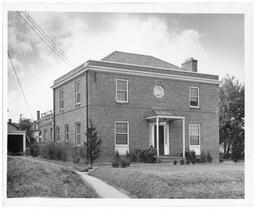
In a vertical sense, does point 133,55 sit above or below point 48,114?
above

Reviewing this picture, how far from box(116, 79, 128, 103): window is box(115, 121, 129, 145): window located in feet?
2.55

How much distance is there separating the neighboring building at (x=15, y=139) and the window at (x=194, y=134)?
5805mm

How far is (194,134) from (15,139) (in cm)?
653

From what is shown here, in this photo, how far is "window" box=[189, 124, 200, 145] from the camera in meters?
14.4

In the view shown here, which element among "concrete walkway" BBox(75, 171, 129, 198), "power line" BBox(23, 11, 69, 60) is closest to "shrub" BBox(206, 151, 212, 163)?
"concrete walkway" BBox(75, 171, 129, 198)

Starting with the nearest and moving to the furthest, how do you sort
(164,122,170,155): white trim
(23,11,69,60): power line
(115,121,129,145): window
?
(23,11,69,60): power line, (115,121,129,145): window, (164,122,170,155): white trim

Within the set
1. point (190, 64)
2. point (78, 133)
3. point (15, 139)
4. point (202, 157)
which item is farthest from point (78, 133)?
point (202, 157)

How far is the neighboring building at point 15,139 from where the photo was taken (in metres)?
10.7

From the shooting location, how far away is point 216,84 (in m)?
13.7

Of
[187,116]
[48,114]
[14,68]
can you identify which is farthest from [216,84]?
[14,68]

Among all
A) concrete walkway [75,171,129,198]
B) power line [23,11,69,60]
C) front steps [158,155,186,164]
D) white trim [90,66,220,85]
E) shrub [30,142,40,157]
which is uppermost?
power line [23,11,69,60]

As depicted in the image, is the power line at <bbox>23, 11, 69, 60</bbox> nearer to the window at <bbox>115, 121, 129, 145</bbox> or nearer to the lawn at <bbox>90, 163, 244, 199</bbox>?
the window at <bbox>115, 121, 129, 145</bbox>
